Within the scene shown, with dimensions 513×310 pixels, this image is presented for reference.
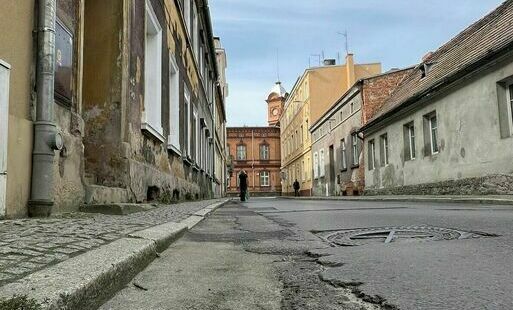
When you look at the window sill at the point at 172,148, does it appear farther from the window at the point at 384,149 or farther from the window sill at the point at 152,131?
the window at the point at 384,149

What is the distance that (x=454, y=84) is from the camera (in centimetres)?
1641

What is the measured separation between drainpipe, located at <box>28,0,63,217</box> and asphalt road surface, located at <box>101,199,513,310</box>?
1496 millimetres

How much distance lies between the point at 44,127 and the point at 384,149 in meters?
21.6

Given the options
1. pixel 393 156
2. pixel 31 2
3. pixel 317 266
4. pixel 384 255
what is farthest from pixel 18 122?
pixel 393 156

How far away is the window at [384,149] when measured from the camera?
973 inches

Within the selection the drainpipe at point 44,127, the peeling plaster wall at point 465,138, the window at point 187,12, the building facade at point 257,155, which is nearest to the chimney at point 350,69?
the peeling plaster wall at point 465,138

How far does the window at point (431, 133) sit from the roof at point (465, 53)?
2.85ft

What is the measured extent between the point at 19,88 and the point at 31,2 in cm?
92

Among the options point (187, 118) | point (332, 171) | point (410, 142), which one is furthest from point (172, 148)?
point (332, 171)

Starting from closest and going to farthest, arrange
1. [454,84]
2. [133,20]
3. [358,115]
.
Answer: [133,20] < [454,84] < [358,115]

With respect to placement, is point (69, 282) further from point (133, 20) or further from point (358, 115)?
point (358, 115)

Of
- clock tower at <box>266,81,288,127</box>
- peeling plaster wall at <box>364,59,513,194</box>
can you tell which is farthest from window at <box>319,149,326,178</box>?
clock tower at <box>266,81,288,127</box>

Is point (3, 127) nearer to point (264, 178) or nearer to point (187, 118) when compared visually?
point (187, 118)

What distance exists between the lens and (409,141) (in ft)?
71.1
